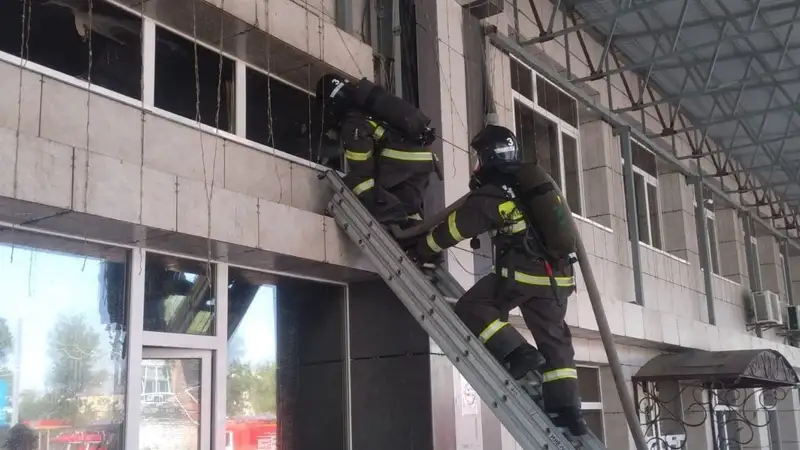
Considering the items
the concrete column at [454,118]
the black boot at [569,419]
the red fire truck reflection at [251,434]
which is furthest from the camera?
the concrete column at [454,118]

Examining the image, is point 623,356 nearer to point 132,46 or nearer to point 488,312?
point 488,312

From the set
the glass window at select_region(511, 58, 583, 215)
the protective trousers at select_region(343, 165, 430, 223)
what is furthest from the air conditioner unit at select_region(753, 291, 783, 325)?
the protective trousers at select_region(343, 165, 430, 223)

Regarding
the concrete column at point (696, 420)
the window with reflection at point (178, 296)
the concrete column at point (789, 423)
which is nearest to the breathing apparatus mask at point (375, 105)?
the window with reflection at point (178, 296)

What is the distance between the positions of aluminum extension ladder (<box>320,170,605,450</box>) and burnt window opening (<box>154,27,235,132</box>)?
0.96 metres

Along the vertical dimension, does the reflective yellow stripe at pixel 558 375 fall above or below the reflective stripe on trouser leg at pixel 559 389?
above

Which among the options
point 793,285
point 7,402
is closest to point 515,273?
point 7,402

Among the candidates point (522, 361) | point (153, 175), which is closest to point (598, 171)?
point (522, 361)

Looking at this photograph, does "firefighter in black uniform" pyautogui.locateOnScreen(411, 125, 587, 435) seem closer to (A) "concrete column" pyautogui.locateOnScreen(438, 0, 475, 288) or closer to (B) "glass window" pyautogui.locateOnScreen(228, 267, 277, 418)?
(A) "concrete column" pyautogui.locateOnScreen(438, 0, 475, 288)

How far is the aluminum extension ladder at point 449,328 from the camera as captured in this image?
456 cm

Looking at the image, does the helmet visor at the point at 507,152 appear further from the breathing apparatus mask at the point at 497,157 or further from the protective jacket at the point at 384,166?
the protective jacket at the point at 384,166

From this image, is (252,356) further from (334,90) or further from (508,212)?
(508,212)

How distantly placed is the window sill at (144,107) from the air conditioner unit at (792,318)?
13736 millimetres

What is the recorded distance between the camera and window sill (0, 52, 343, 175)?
427 centimetres

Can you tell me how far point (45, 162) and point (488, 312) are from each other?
2.74 meters
